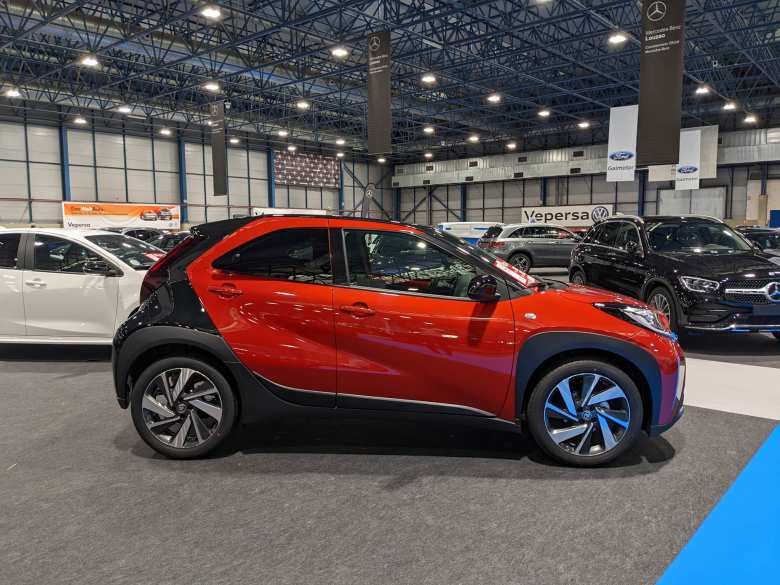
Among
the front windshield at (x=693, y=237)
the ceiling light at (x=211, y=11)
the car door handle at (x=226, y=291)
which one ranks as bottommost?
the car door handle at (x=226, y=291)

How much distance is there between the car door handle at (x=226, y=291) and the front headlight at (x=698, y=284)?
5477mm

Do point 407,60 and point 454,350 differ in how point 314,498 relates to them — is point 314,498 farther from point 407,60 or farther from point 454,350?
point 407,60

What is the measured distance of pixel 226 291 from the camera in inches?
148

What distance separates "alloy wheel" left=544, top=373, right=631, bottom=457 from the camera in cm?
359

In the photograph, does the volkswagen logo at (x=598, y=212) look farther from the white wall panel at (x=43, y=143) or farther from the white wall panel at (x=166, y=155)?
the white wall panel at (x=43, y=143)

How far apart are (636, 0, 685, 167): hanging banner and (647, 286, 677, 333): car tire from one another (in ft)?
11.3

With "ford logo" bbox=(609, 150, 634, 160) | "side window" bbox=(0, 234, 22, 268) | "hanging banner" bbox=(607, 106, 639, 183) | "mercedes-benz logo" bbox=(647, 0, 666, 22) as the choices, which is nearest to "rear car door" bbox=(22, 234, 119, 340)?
"side window" bbox=(0, 234, 22, 268)

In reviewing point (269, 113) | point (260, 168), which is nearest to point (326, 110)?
point (269, 113)

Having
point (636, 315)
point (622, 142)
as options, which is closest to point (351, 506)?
point (636, 315)

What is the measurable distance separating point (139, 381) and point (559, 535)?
2732mm

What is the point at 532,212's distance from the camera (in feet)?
113

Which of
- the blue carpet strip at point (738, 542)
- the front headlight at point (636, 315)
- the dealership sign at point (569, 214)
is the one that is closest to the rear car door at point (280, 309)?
the front headlight at point (636, 315)

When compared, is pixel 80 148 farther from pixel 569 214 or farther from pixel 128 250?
pixel 128 250

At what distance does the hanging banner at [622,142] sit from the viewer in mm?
18984
